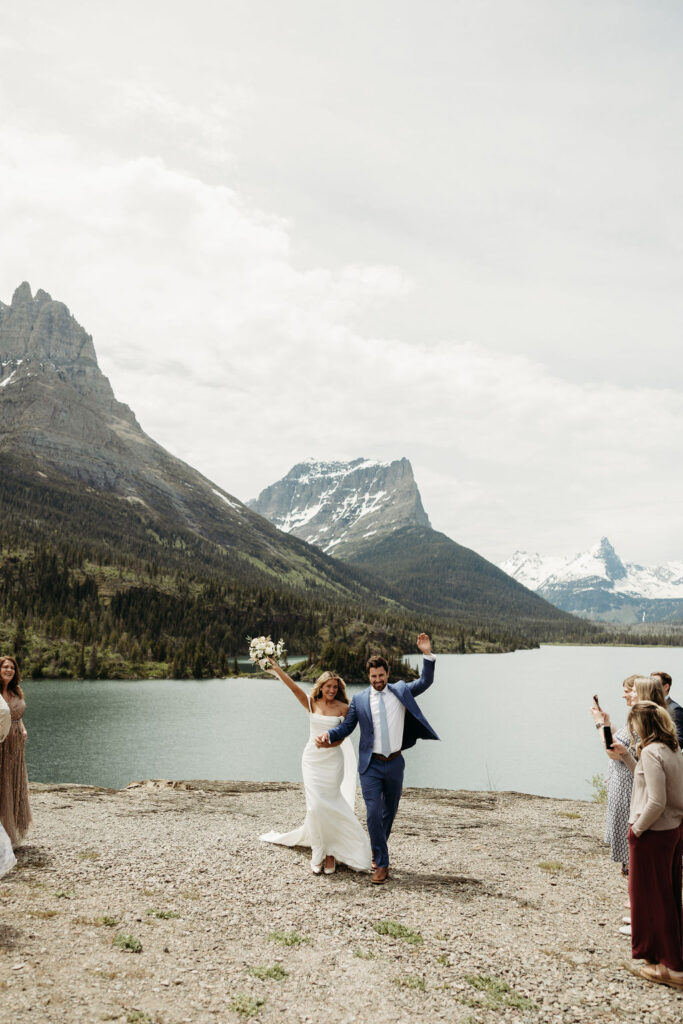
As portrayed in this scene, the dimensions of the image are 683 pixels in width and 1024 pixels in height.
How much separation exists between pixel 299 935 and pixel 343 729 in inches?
126

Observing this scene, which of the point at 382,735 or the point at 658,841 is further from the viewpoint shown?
the point at 382,735

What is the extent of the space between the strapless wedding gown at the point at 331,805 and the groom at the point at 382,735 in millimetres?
370

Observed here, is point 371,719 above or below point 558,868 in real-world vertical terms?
above

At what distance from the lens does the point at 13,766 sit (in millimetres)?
12328

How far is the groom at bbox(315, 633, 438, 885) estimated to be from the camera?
11148 millimetres

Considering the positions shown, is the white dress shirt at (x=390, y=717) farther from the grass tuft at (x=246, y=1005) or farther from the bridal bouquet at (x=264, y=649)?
the grass tuft at (x=246, y=1005)

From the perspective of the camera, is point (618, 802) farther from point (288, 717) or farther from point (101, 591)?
point (101, 591)

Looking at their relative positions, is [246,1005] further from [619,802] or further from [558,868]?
[558,868]

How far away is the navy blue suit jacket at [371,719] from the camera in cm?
1118

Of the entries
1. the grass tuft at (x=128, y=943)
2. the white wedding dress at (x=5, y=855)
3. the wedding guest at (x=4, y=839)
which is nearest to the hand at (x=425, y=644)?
the grass tuft at (x=128, y=943)

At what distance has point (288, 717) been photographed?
240 feet

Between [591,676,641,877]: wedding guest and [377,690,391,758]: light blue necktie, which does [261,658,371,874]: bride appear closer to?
[377,690,391,758]: light blue necktie

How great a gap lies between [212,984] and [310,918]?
2.45 metres

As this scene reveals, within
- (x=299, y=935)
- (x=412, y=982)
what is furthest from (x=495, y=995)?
(x=299, y=935)
